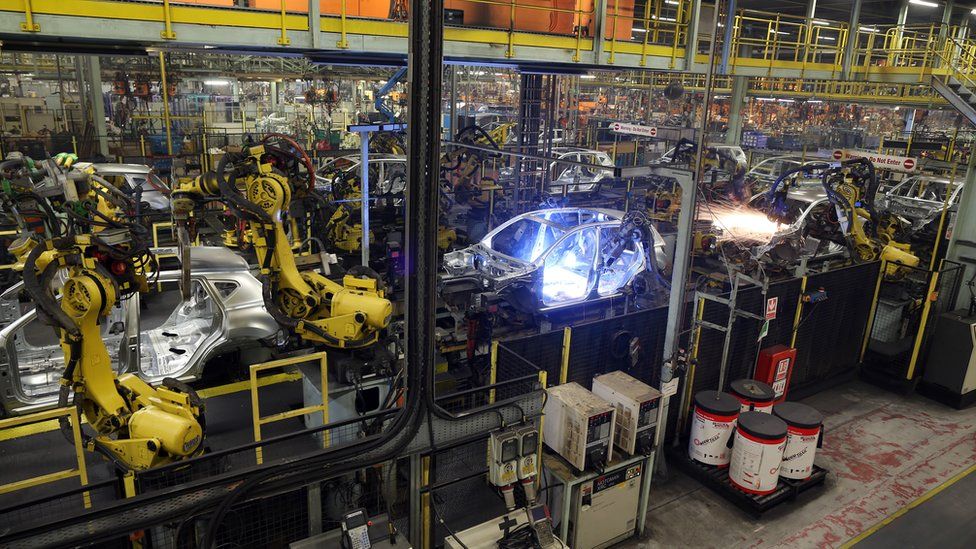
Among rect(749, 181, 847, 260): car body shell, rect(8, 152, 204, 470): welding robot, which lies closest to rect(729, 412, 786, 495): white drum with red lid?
rect(749, 181, 847, 260): car body shell

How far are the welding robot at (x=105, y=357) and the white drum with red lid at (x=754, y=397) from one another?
17.4 ft

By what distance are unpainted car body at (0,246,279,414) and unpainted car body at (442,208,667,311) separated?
242 centimetres

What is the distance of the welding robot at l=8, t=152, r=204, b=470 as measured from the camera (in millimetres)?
4711

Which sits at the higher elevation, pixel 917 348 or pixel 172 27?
pixel 172 27

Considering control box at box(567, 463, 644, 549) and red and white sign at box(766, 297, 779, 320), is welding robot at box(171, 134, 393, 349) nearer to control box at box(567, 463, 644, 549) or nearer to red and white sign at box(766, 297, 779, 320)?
control box at box(567, 463, 644, 549)

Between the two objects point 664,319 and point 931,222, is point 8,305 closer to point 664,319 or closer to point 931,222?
point 664,319

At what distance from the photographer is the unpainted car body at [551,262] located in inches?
332

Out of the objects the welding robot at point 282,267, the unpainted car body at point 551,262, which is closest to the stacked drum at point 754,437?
the unpainted car body at point 551,262

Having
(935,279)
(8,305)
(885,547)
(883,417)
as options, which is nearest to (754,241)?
(935,279)

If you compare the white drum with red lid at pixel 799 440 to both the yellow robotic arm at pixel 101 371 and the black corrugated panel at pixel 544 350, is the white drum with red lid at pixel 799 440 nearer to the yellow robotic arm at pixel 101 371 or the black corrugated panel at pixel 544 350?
the black corrugated panel at pixel 544 350

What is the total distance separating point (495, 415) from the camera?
4.84m

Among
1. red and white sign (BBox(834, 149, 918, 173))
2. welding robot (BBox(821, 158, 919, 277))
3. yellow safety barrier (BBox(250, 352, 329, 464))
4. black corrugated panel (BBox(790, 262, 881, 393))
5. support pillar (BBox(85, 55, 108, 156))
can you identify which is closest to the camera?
yellow safety barrier (BBox(250, 352, 329, 464))

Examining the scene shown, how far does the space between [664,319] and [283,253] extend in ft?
14.3

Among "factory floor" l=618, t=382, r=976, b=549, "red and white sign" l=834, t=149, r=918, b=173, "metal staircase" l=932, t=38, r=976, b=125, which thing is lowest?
"factory floor" l=618, t=382, r=976, b=549
